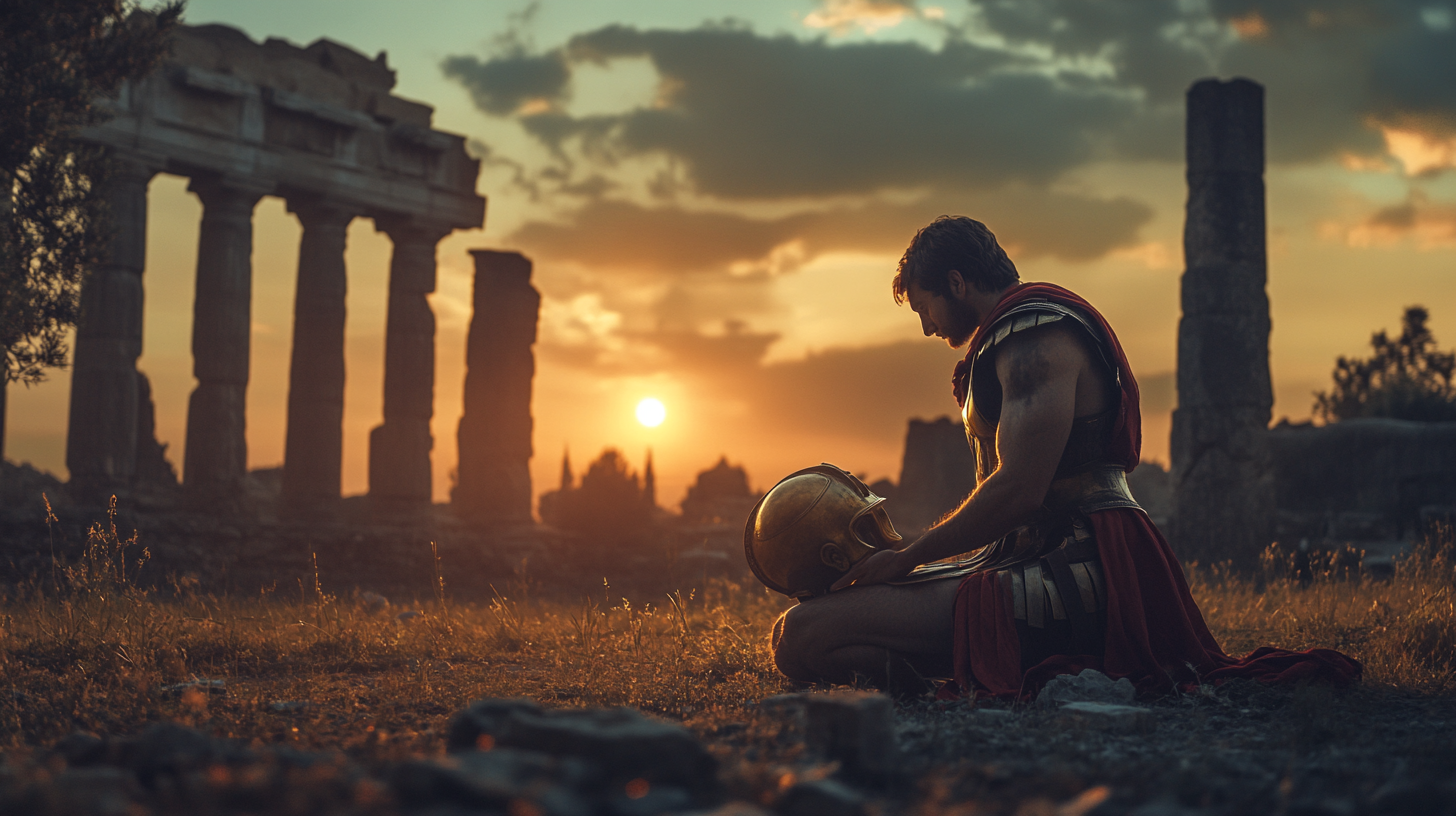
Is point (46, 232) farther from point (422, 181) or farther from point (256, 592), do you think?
point (422, 181)

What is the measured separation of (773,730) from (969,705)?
36.7 inches

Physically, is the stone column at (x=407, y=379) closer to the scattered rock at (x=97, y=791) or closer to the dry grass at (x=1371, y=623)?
the dry grass at (x=1371, y=623)

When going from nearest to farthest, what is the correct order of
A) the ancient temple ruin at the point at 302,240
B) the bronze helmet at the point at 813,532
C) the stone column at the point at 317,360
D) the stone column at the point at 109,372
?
the bronze helmet at the point at 813,532
the stone column at the point at 109,372
the ancient temple ruin at the point at 302,240
the stone column at the point at 317,360

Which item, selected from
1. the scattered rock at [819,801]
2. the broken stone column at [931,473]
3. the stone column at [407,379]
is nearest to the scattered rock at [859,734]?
the scattered rock at [819,801]

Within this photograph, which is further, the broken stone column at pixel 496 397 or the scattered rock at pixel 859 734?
the broken stone column at pixel 496 397

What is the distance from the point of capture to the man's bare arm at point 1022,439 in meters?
4.34

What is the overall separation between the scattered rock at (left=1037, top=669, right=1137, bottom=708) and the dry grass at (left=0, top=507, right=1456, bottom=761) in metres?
1.12

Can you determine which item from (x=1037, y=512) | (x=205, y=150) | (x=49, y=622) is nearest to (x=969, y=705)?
(x=1037, y=512)

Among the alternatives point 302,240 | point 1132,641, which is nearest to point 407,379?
point 302,240

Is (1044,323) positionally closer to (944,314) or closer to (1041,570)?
(944,314)

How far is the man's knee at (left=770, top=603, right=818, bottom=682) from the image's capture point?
4.84 meters

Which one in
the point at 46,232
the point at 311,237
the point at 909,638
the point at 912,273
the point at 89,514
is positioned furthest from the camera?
the point at 311,237

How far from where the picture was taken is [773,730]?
3637mm

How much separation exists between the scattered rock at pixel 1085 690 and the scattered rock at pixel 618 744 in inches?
71.8
